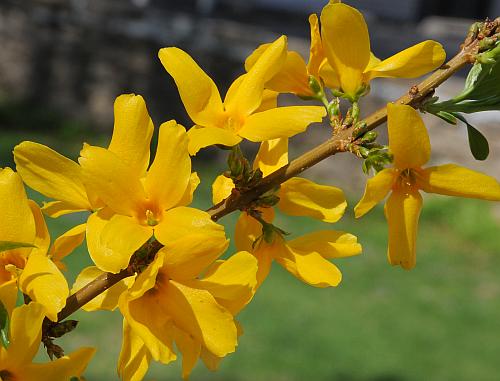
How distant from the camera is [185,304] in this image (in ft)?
2.10

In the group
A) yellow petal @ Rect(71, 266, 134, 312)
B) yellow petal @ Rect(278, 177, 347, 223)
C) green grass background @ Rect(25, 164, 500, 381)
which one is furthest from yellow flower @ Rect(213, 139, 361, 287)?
green grass background @ Rect(25, 164, 500, 381)

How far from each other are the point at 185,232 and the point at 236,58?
6.15 m

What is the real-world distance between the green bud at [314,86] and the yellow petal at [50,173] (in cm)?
23

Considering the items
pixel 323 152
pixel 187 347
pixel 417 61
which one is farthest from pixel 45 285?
pixel 417 61

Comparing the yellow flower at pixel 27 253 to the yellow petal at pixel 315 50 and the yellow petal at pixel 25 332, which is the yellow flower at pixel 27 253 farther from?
the yellow petal at pixel 315 50

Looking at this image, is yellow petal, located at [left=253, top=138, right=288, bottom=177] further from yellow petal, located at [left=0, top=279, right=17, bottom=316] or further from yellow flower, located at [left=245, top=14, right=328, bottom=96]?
yellow petal, located at [left=0, top=279, right=17, bottom=316]

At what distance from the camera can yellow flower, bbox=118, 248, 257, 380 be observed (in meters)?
0.62

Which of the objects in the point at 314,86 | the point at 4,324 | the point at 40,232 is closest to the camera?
the point at 4,324

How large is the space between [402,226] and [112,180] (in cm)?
22

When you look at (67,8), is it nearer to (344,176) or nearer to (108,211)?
(344,176)

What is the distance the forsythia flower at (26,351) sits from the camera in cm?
59

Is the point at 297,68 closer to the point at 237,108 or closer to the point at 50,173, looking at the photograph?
the point at 237,108

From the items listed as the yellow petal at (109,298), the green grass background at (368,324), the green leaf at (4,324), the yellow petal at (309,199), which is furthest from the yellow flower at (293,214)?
the green grass background at (368,324)

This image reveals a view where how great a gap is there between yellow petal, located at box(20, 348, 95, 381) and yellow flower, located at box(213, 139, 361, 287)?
0.17 metres
